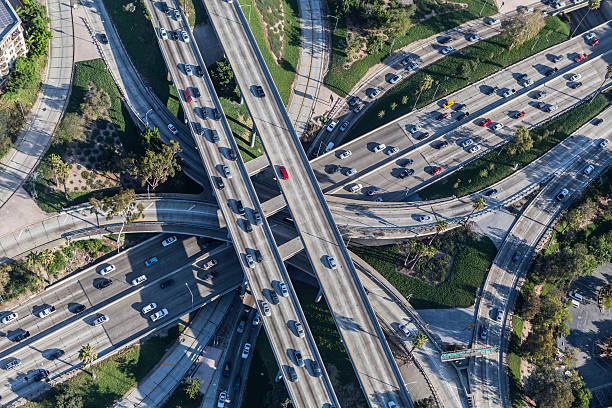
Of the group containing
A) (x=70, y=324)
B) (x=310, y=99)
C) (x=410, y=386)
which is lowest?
(x=410, y=386)

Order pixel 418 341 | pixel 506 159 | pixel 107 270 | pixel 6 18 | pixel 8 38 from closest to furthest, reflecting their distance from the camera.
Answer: pixel 418 341
pixel 8 38
pixel 107 270
pixel 6 18
pixel 506 159

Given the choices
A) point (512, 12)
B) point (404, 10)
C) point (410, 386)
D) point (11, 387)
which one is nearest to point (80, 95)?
point (11, 387)

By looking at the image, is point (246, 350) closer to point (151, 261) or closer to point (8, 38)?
point (151, 261)

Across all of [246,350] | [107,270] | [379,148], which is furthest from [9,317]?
[379,148]

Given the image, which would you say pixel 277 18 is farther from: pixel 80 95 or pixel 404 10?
pixel 80 95

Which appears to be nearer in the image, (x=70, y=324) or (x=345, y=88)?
(x=70, y=324)

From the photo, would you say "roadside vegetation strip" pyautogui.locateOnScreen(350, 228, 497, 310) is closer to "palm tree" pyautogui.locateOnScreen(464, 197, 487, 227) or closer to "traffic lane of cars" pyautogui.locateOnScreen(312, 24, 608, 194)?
"palm tree" pyautogui.locateOnScreen(464, 197, 487, 227)

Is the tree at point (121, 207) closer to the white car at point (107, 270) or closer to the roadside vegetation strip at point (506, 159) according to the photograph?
the white car at point (107, 270)
